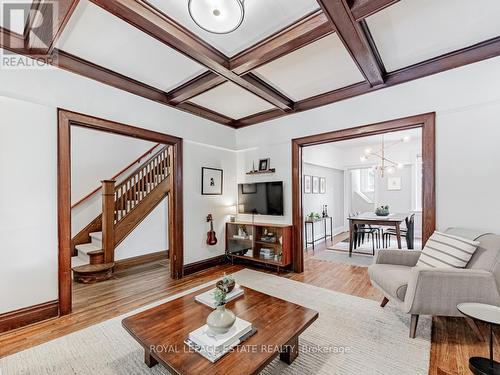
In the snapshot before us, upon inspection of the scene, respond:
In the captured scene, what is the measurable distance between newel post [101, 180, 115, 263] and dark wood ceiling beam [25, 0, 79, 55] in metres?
2.08

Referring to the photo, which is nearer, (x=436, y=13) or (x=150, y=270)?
(x=436, y=13)

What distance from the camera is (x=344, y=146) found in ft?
24.4

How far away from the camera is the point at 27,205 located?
243cm

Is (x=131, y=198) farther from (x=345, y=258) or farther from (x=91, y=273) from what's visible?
(x=345, y=258)

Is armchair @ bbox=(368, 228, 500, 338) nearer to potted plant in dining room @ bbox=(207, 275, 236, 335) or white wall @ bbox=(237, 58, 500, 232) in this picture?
white wall @ bbox=(237, 58, 500, 232)

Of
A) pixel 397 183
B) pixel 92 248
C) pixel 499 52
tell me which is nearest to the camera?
pixel 499 52

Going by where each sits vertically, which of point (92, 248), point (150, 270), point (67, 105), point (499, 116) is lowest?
point (150, 270)

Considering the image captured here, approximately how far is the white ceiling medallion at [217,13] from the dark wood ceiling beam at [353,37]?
23.8 inches

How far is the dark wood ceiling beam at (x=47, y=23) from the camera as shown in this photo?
6.05ft

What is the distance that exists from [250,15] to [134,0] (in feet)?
2.95

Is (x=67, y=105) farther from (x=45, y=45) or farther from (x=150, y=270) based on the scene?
(x=150, y=270)

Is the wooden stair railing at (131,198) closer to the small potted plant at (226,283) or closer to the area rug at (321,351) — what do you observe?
the area rug at (321,351)

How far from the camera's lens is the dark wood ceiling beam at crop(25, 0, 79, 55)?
1.84m

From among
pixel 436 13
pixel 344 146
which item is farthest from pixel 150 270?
pixel 344 146
